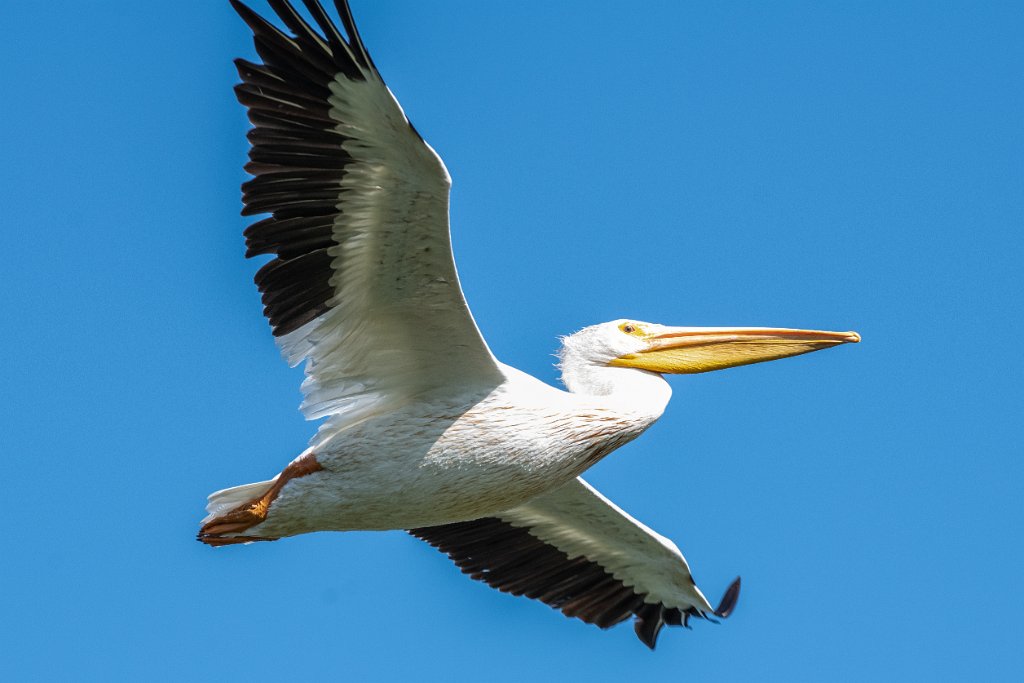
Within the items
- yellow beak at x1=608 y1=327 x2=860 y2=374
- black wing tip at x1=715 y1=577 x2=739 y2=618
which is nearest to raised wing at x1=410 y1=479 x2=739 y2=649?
black wing tip at x1=715 y1=577 x2=739 y2=618

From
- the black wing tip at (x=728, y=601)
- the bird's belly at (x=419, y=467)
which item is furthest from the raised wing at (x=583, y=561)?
the bird's belly at (x=419, y=467)

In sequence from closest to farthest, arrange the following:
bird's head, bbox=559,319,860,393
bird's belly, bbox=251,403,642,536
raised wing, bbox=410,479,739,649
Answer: bird's belly, bbox=251,403,642,536, bird's head, bbox=559,319,860,393, raised wing, bbox=410,479,739,649

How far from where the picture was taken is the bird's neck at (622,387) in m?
9.17

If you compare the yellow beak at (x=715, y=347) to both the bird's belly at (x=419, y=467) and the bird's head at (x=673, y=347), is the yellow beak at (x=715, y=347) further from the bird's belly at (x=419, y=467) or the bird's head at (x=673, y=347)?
the bird's belly at (x=419, y=467)

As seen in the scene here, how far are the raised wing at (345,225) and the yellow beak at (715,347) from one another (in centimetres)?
151

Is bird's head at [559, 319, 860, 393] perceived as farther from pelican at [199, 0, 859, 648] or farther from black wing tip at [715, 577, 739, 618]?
black wing tip at [715, 577, 739, 618]

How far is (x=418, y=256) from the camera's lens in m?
8.23

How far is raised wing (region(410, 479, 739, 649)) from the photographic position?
10781 millimetres

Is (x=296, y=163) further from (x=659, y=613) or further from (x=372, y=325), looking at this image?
(x=659, y=613)

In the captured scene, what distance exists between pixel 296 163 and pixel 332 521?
2.34 metres

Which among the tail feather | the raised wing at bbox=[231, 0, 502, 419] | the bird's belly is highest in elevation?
Result: the raised wing at bbox=[231, 0, 502, 419]

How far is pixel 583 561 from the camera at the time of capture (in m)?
11.1

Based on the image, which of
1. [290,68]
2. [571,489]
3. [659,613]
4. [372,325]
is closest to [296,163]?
[290,68]

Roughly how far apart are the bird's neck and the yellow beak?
0.41 ft
